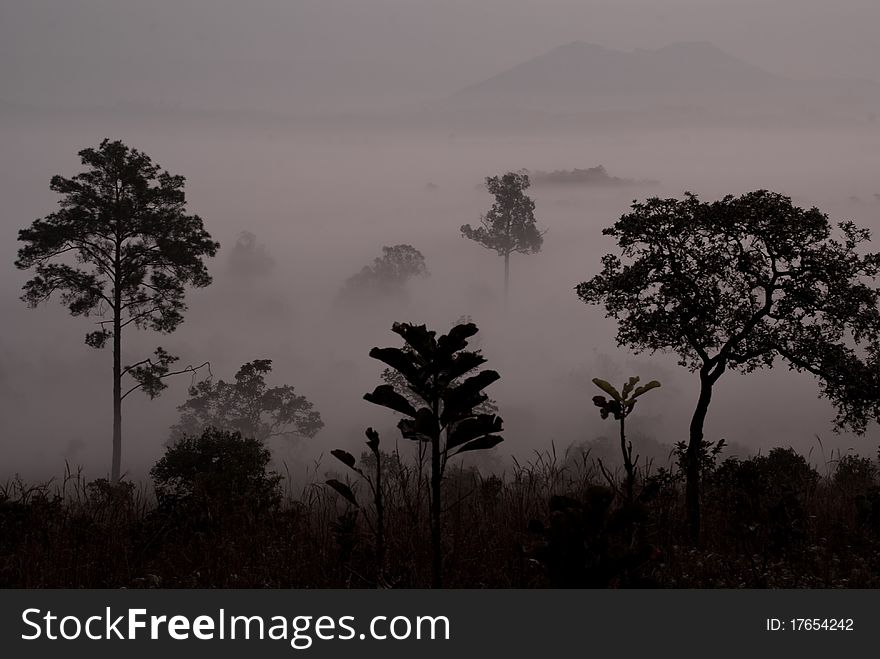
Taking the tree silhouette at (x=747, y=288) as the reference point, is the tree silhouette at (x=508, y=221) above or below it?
above

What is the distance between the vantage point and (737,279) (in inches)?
569

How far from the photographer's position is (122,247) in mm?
42812

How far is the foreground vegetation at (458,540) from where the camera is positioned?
5.18 meters

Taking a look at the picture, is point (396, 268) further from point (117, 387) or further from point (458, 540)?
point (458, 540)

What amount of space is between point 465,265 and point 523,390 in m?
61.6

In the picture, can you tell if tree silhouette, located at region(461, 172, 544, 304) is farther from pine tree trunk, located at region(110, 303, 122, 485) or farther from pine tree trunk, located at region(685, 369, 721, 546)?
pine tree trunk, located at region(685, 369, 721, 546)

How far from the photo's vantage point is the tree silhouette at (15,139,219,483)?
41.3 meters

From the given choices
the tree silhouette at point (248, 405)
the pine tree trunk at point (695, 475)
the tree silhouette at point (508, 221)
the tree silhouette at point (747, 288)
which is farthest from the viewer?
the tree silhouette at point (508, 221)

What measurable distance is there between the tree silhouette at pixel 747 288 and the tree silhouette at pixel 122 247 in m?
31.8

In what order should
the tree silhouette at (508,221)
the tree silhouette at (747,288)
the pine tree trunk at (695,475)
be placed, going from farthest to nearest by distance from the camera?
the tree silhouette at (508,221), the tree silhouette at (747,288), the pine tree trunk at (695,475)

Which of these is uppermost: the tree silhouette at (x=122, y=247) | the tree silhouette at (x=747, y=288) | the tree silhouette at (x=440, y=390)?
the tree silhouette at (x=122, y=247)

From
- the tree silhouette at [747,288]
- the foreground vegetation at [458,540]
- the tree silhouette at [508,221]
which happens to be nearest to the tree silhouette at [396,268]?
the tree silhouette at [508,221]

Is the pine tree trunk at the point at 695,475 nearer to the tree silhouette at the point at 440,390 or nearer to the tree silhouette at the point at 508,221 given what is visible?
the tree silhouette at the point at 440,390
